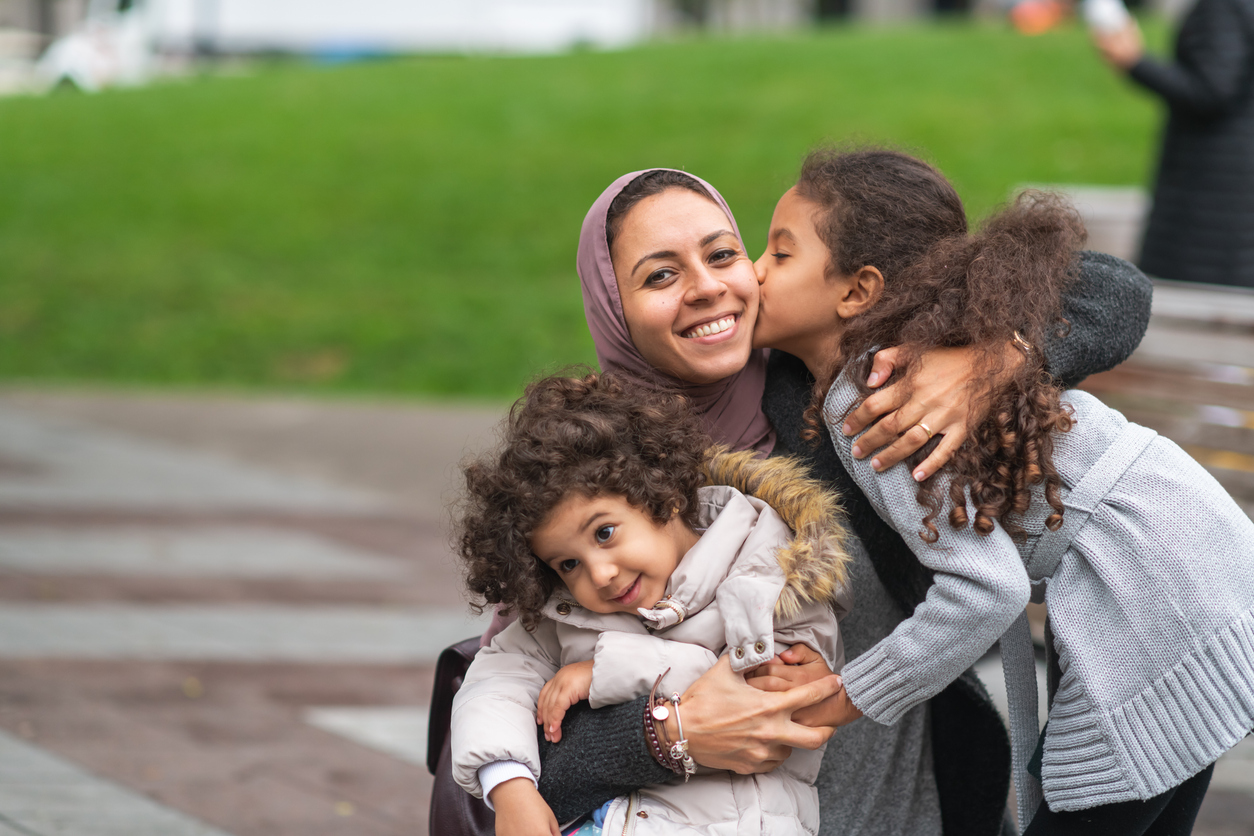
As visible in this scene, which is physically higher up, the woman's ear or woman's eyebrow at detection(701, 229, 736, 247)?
woman's eyebrow at detection(701, 229, 736, 247)

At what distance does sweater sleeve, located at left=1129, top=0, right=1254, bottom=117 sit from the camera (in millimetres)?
4781

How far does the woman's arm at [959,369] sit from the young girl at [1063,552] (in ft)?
0.08

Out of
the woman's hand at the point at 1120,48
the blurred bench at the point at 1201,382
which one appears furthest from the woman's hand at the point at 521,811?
the woman's hand at the point at 1120,48

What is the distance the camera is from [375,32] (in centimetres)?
2711

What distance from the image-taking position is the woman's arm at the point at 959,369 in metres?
1.91

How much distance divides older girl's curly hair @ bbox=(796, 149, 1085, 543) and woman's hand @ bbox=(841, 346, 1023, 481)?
17 mm

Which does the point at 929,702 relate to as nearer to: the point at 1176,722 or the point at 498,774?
the point at 1176,722

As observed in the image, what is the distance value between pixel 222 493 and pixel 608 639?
17.3 ft

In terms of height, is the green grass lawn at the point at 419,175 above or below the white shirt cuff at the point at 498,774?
above

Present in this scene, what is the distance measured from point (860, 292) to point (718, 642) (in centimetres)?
58

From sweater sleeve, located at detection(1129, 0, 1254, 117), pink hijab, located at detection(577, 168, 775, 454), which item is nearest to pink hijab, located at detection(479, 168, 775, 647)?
pink hijab, located at detection(577, 168, 775, 454)

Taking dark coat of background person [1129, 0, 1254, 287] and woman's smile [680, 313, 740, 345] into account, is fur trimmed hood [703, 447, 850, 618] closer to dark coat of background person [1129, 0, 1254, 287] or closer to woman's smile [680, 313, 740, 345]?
woman's smile [680, 313, 740, 345]

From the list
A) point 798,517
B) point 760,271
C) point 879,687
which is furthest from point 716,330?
point 879,687

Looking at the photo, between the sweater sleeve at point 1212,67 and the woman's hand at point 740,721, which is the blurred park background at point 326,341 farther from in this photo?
the sweater sleeve at point 1212,67
